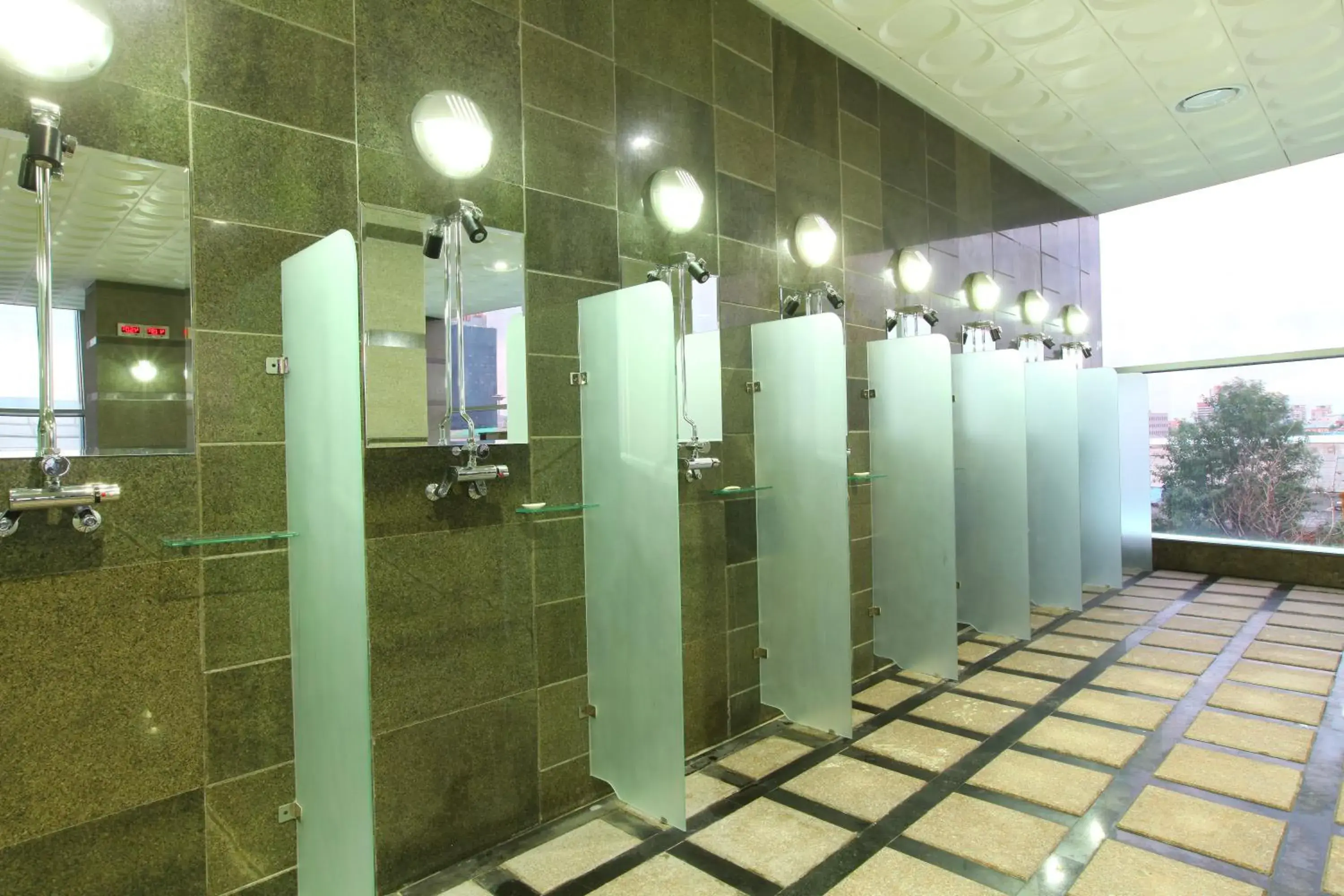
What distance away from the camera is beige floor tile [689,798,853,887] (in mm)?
2020

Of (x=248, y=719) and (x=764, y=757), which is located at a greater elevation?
(x=248, y=719)

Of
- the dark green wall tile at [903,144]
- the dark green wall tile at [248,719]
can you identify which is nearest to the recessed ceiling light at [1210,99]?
the dark green wall tile at [903,144]

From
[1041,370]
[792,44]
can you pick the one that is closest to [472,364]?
[792,44]

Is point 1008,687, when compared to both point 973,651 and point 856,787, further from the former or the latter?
point 856,787

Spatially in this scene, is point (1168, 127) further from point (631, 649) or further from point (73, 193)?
point (73, 193)

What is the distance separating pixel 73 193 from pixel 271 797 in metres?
1.42

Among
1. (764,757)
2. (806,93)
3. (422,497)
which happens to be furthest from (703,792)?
(806,93)

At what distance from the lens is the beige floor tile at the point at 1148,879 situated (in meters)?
1.86

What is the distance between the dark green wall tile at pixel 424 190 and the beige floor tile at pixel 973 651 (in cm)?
305

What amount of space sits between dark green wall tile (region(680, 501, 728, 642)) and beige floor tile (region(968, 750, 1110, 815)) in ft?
3.43

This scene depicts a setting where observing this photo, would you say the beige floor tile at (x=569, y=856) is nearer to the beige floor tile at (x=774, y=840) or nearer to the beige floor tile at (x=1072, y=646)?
the beige floor tile at (x=774, y=840)

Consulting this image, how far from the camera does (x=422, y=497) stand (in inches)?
79.6

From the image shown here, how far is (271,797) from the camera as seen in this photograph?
1756 mm

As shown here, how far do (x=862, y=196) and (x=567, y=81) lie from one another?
1.76 m
